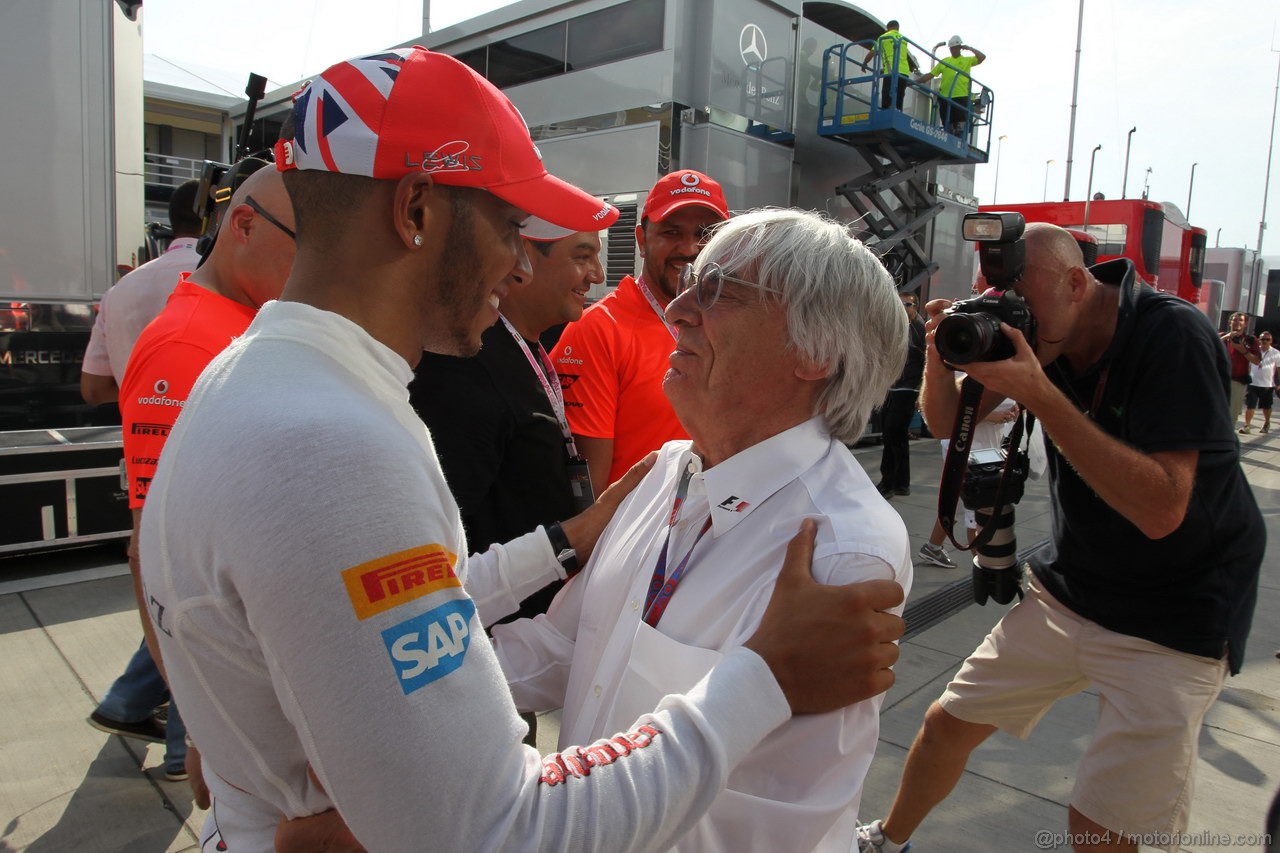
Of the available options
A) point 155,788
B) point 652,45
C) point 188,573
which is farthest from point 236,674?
point 652,45

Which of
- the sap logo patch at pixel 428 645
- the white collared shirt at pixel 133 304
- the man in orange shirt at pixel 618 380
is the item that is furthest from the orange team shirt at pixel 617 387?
the sap logo patch at pixel 428 645

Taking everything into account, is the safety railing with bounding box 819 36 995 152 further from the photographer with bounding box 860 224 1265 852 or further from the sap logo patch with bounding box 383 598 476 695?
the sap logo patch with bounding box 383 598 476 695

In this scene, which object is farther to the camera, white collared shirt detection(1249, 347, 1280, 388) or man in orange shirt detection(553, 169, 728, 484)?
white collared shirt detection(1249, 347, 1280, 388)

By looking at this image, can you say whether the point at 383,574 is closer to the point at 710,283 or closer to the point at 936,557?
the point at 710,283

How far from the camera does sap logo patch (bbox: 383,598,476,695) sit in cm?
80

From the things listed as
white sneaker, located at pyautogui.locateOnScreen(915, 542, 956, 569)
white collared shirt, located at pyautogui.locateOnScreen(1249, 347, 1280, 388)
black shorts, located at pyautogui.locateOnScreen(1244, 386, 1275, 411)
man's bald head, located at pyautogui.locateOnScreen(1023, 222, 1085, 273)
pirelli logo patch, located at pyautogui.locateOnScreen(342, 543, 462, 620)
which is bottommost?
white sneaker, located at pyautogui.locateOnScreen(915, 542, 956, 569)

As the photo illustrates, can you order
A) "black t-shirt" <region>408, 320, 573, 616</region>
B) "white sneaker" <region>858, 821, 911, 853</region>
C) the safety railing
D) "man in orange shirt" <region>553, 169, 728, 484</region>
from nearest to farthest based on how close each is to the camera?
"black t-shirt" <region>408, 320, 573, 616</region>
"white sneaker" <region>858, 821, 911, 853</region>
"man in orange shirt" <region>553, 169, 728, 484</region>
the safety railing

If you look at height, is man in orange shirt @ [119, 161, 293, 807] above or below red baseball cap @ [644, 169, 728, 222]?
below

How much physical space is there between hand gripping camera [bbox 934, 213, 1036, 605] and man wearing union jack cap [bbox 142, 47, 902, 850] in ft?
3.95

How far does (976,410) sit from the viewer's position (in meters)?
2.60

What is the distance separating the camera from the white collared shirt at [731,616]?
1229mm

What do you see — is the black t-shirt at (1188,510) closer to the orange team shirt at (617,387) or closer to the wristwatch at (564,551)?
the orange team shirt at (617,387)

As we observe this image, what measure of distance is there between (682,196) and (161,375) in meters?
1.94

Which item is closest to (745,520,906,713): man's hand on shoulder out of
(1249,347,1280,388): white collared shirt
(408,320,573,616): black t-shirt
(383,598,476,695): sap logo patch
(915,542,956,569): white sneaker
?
(383,598,476,695): sap logo patch
